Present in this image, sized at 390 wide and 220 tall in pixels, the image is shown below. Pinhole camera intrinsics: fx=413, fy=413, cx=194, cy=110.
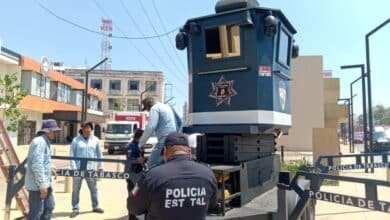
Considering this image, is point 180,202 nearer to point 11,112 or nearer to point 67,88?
point 11,112

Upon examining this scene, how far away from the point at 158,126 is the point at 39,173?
5.84ft

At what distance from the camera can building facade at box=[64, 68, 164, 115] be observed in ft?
300

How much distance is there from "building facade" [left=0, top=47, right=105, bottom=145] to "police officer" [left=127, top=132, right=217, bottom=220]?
29.2m

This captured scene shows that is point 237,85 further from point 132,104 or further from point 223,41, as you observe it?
point 132,104

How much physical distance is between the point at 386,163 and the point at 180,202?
5740 millimetres

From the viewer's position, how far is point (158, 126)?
19.9 ft

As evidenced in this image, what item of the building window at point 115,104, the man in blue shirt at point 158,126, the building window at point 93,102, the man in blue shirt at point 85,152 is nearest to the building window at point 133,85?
the building window at point 115,104

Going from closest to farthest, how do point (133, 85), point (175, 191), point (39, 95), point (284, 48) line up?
point (175, 191) < point (284, 48) < point (39, 95) < point (133, 85)

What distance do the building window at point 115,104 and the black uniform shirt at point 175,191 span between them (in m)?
83.5

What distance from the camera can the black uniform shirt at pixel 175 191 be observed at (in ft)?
9.54

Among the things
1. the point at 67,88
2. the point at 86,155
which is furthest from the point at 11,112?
the point at 67,88

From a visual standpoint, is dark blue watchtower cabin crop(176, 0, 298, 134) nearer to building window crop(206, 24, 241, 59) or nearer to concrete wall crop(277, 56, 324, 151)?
building window crop(206, 24, 241, 59)

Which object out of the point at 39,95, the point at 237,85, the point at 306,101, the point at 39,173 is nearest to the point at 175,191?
the point at 237,85

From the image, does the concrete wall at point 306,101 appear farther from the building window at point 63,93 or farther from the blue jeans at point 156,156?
the blue jeans at point 156,156
